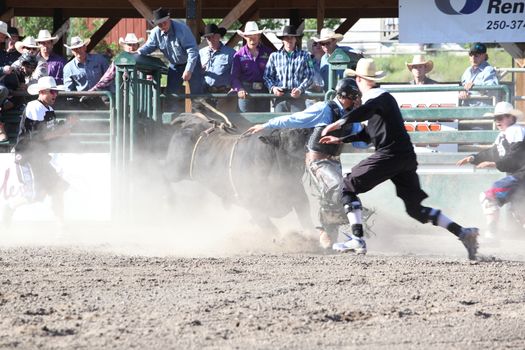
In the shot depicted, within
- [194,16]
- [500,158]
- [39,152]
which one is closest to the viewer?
[500,158]

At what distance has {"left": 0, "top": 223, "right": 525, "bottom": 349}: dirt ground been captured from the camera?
219 inches

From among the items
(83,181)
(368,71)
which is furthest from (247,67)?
(368,71)

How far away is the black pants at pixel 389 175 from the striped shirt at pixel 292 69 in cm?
340

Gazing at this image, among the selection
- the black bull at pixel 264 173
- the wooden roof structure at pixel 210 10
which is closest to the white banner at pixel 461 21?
the wooden roof structure at pixel 210 10

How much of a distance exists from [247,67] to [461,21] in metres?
3.36

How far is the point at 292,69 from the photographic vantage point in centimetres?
1205

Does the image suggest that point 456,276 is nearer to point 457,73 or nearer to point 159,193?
point 159,193

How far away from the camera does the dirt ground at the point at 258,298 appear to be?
5.57 m

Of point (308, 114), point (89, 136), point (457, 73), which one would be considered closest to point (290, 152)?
point (308, 114)

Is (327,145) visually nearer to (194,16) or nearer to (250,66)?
(250,66)

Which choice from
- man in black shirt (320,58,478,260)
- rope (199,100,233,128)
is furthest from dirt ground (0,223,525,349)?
rope (199,100,233,128)

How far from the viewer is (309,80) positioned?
12.1 meters

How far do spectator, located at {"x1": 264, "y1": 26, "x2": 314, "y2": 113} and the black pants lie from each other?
3344 mm

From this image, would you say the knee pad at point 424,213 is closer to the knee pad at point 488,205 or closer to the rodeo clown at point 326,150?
the rodeo clown at point 326,150
